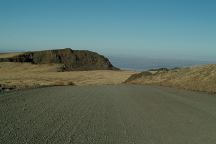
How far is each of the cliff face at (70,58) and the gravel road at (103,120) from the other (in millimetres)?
64852

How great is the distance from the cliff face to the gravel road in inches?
2553

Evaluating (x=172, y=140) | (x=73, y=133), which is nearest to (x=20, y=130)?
(x=73, y=133)

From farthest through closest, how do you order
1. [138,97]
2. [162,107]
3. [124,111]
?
[138,97] → [162,107] → [124,111]

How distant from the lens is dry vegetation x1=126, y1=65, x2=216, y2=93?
75.1 feet

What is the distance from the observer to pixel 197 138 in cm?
958

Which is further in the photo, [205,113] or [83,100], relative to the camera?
[83,100]

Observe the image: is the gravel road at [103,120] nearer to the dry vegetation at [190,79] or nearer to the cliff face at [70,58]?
the dry vegetation at [190,79]

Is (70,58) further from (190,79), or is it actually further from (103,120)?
(103,120)

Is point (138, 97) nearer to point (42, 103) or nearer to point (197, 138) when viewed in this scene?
point (42, 103)

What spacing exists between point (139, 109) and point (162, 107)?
1.16 m

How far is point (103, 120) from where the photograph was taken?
37.4 ft

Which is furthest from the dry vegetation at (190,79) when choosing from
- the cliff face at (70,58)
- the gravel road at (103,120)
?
the cliff face at (70,58)

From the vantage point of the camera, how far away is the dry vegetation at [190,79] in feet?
75.1

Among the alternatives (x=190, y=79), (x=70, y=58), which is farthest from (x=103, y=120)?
(x=70, y=58)
